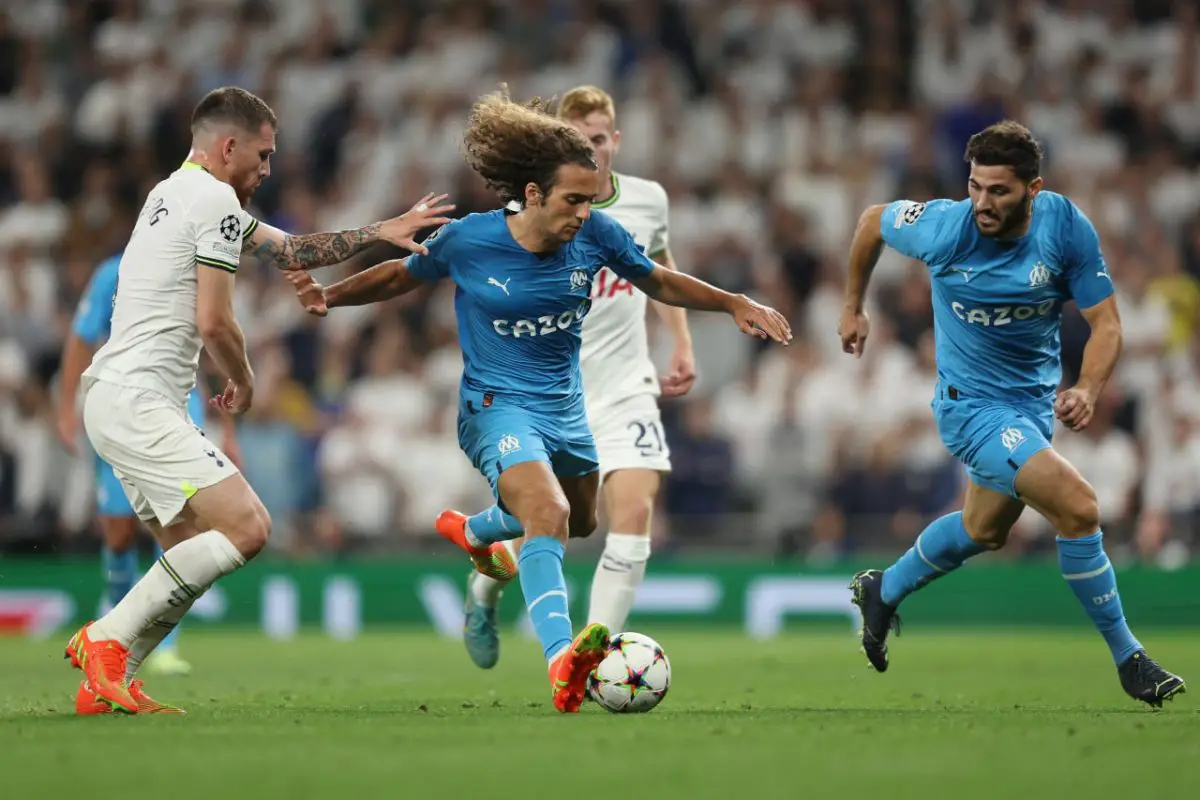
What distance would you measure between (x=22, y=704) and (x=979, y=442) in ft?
15.0

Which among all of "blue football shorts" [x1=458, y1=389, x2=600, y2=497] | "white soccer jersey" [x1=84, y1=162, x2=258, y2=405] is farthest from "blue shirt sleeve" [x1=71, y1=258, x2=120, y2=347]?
"blue football shorts" [x1=458, y1=389, x2=600, y2=497]

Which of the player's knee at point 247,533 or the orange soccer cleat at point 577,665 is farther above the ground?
the player's knee at point 247,533

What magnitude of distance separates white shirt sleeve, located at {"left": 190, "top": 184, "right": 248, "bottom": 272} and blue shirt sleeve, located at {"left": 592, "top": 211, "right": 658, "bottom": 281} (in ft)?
5.39

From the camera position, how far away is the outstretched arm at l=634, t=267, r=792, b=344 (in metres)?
8.10

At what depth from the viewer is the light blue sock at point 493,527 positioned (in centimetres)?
844

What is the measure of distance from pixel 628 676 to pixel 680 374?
118 inches

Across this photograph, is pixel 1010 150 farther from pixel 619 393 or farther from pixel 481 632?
pixel 481 632

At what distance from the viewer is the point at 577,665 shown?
716 centimetres

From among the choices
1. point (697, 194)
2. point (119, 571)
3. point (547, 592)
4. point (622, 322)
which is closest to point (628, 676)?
point (547, 592)

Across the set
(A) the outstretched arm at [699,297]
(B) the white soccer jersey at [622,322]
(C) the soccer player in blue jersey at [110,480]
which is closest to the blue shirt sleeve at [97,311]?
(C) the soccer player in blue jersey at [110,480]

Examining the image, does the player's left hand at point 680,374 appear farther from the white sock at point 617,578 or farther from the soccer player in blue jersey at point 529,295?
the soccer player in blue jersey at point 529,295

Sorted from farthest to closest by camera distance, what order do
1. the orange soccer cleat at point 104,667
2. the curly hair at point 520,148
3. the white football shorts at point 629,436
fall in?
the white football shorts at point 629,436, the curly hair at point 520,148, the orange soccer cleat at point 104,667

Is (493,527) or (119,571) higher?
(493,527)

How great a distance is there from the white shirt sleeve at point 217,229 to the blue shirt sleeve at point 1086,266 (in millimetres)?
3737
